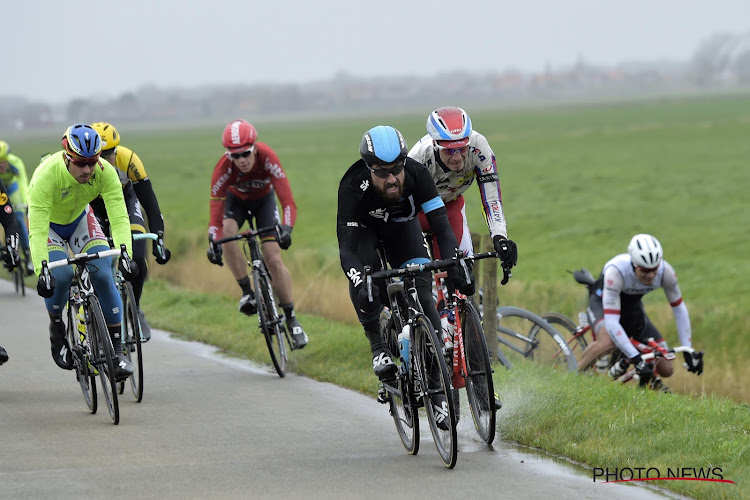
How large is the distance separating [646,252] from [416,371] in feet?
14.6

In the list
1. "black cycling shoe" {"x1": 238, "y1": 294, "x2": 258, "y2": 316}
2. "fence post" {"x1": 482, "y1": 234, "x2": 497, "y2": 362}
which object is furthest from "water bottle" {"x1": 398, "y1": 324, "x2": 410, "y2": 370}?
"black cycling shoe" {"x1": 238, "y1": 294, "x2": 258, "y2": 316}

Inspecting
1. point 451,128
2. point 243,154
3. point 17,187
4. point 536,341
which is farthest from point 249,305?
point 17,187

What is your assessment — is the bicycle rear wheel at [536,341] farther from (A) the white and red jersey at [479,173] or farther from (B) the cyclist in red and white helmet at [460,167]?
(A) the white and red jersey at [479,173]

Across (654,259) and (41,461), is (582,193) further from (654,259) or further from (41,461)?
(41,461)

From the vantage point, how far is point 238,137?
1041cm

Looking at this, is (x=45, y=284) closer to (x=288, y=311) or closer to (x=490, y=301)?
(x=288, y=311)

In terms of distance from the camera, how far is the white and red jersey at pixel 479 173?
328 inches

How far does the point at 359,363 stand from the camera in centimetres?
1067

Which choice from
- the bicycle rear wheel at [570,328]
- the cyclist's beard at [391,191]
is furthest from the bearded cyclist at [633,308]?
the cyclist's beard at [391,191]

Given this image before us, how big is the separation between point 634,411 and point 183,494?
3.39 meters

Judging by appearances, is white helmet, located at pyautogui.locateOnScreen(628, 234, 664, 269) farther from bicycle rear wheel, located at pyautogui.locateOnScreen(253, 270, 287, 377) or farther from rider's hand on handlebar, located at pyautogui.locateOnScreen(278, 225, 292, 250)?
bicycle rear wheel, located at pyautogui.locateOnScreen(253, 270, 287, 377)

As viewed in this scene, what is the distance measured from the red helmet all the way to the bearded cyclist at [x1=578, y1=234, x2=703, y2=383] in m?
3.75

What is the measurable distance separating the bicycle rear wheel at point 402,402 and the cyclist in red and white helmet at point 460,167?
778mm

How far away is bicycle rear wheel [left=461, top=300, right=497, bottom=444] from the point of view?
22.6ft
